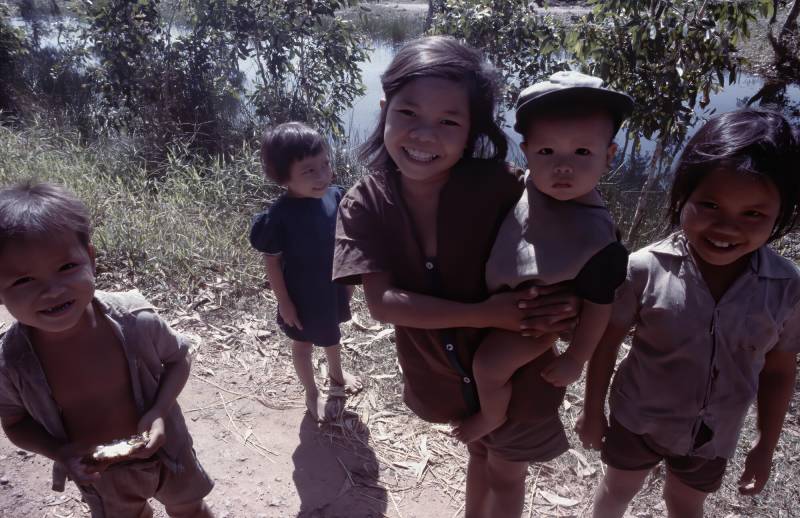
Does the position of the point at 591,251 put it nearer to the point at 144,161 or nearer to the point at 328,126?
the point at 328,126

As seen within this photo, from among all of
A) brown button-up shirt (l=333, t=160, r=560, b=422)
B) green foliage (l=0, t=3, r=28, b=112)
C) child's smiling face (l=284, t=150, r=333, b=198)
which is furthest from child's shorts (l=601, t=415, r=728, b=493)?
green foliage (l=0, t=3, r=28, b=112)

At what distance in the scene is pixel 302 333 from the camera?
9.53 ft

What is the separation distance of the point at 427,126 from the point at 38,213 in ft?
3.74

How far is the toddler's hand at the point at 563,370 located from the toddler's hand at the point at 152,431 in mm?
1268

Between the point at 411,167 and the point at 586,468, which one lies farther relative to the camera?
the point at 586,468

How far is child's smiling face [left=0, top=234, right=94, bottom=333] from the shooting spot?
1.56 meters

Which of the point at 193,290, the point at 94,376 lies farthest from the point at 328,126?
the point at 94,376

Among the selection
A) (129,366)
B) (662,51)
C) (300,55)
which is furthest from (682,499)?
(300,55)

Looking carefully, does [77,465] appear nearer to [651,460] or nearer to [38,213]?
[38,213]

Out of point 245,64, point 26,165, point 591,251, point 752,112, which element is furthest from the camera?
point 245,64

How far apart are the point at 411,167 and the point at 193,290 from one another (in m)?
3.49

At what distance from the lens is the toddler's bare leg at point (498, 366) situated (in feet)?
5.31

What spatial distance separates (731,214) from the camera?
1.60 m

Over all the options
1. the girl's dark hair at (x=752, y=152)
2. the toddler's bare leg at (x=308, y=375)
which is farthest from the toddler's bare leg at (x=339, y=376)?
the girl's dark hair at (x=752, y=152)
